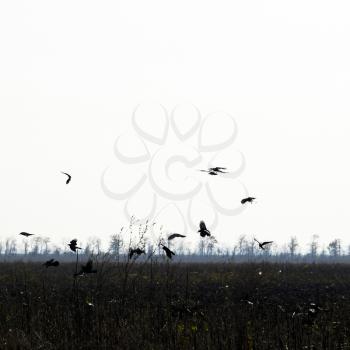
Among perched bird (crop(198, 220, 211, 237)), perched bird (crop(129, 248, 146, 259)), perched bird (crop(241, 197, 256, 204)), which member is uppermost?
perched bird (crop(241, 197, 256, 204))

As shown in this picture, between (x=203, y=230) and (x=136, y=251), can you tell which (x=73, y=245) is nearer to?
(x=136, y=251)

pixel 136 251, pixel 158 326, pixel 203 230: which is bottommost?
pixel 158 326

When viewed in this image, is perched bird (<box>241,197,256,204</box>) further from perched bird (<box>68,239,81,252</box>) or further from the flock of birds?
perched bird (<box>68,239,81,252</box>)

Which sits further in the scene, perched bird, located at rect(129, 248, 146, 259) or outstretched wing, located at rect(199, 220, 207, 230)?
outstretched wing, located at rect(199, 220, 207, 230)

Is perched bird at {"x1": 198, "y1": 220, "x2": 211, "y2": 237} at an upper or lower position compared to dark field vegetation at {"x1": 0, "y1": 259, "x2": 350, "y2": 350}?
upper

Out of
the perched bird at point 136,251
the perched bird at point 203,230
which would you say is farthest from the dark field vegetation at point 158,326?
the perched bird at point 203,230

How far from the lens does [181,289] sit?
1803cm

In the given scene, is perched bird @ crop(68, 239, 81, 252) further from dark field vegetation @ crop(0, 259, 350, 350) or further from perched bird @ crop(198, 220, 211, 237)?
perched bird @ crop(198, 220, 211, 237)

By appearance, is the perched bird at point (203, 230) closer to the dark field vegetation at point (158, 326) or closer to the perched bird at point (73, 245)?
the dark field vegetation at point (158, 326)

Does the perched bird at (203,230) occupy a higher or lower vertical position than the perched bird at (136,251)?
higher

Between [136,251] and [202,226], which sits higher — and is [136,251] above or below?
below

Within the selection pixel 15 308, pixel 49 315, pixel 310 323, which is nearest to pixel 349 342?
pixel 310 323

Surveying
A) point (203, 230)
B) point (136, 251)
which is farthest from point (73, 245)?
point (203, 230)

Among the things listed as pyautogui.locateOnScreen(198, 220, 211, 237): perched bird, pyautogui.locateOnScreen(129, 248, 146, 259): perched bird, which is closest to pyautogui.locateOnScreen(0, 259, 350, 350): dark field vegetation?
pyautogui.locateOnScreen(129, 248, 146, 259): perched bird
